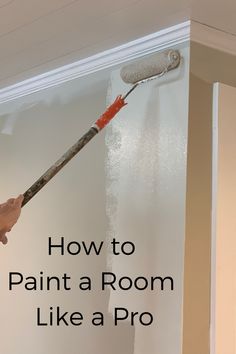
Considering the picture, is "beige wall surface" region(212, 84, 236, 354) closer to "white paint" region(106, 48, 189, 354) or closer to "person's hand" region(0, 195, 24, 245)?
"white paint" region(106, 48, 189, 354)

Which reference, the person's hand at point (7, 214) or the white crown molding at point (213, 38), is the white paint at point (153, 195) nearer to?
the white crown molding at point (213, 38)

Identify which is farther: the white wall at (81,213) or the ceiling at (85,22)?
the white wall at (81,213)

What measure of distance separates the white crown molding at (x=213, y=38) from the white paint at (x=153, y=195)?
56mm

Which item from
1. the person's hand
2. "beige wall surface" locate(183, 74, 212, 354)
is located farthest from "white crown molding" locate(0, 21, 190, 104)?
the person's hand

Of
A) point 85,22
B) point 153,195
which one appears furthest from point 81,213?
point 85,22

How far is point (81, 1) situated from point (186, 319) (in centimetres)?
95

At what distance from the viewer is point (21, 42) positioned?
1931 mm

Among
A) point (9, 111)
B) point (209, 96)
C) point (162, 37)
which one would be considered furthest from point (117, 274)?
point (9, 111)

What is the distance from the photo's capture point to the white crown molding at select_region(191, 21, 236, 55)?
5.65ft

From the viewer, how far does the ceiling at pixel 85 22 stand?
5.22 feet

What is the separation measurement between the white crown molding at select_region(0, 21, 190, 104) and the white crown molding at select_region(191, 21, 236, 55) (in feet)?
0.08

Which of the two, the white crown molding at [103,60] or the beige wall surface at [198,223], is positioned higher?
the white crown molding at [103,60]

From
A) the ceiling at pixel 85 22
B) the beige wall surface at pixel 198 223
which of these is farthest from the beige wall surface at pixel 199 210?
the ceiling at pixel 85 22

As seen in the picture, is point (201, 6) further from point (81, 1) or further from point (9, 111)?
point (9, 111)
